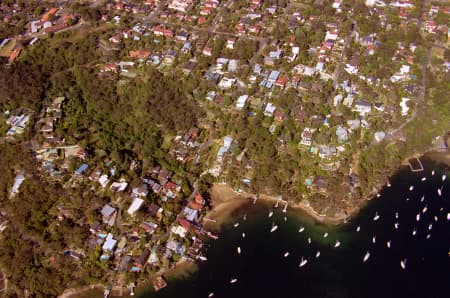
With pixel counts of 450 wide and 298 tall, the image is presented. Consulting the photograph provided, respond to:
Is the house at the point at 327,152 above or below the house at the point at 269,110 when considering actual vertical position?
below

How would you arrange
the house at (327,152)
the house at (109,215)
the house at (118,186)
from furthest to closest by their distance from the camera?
the house at (327,152) → the house at (118,186) → the house at (109,215)

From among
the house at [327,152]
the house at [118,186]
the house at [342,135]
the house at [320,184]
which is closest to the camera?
the house at [118,186]

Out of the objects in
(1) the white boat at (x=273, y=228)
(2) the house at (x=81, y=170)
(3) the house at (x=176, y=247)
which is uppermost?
(2) the house at (x=81, y=170)

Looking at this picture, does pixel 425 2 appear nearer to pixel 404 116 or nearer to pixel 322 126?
pixel 404 116

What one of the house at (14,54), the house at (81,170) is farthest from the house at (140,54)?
the house at (81,170)

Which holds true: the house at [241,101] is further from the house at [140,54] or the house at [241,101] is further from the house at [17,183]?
the house at [17,183]

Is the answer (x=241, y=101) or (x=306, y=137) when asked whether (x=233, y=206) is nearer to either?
(x=306, y=137)

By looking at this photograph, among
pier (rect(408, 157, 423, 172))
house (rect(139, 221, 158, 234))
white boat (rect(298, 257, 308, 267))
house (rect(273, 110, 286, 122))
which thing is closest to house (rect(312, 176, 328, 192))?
white boat (rect(298, 257, 308, 267))

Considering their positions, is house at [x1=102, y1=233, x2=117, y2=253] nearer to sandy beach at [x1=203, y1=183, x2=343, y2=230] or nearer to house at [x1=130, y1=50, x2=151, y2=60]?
sandy beach at [x1=203, y1=183, x2=343, y2=230]
